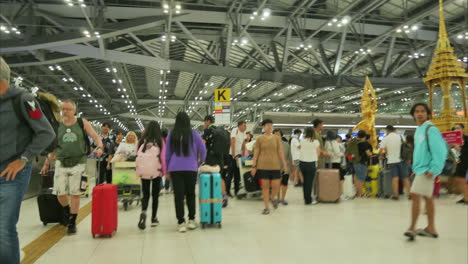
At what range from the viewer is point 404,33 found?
15836mm

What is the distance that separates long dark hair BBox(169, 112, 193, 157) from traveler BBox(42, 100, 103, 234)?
3.34ft

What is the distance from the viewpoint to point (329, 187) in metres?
7.88

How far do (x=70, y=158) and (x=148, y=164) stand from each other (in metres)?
1.04

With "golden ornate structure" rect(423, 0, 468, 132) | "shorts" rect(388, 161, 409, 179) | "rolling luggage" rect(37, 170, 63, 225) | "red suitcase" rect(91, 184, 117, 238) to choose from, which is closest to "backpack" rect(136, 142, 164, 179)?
"red suitcase" rect(91, 184, 117, 238)

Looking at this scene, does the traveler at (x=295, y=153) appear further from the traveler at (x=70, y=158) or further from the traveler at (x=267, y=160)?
the traveler at (x=70, y=158)

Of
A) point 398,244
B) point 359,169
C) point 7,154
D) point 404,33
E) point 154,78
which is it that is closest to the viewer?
point 7,154

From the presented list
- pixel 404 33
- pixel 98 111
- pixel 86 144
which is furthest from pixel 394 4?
pixel 98 111

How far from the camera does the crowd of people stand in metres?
2.37

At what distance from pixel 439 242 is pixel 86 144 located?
179 inches

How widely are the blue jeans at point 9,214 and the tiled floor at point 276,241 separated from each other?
51.4 inches

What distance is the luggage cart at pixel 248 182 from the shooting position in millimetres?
8406

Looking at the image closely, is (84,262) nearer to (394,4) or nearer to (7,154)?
(7,154)

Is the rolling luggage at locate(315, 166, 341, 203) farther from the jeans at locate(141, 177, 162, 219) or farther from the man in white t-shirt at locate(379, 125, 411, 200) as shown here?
the jeans at locate(141, 177, 162, 219)

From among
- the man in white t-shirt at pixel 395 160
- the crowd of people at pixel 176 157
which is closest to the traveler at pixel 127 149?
the crowd of people at pixel 176 157
